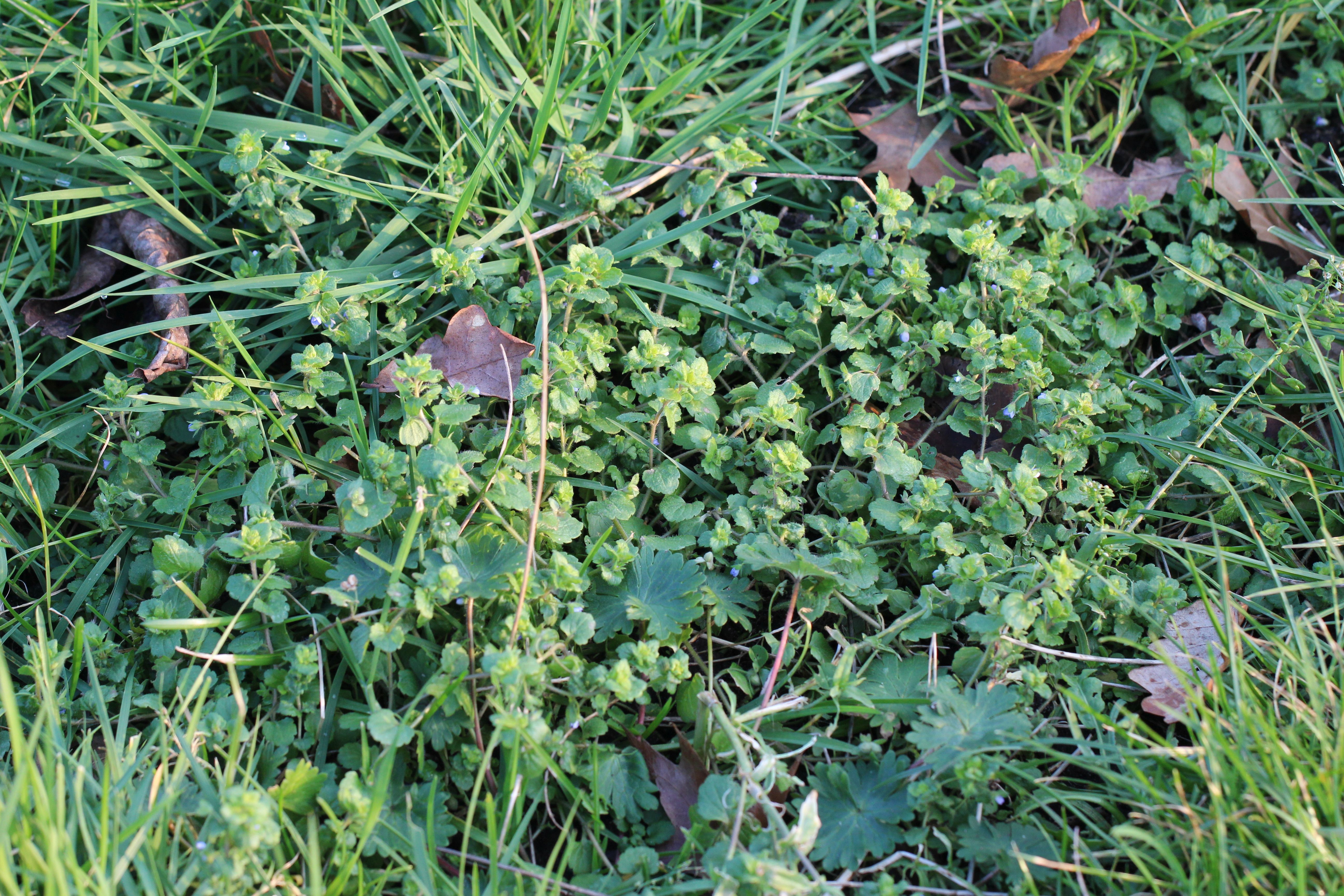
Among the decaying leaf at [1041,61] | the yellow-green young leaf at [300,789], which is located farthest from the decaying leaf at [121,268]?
the decaying leaf at [1041,61]

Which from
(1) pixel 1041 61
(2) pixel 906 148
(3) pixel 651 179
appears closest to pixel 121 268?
(3) pixel 651 179

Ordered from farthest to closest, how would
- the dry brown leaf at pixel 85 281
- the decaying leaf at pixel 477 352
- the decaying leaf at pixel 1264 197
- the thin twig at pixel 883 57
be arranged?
the thin twig at pixel 883 57 < the decaying leaf at pixel 1264 197 < the dry brown leaf at pixel 85 281 < the decaying leaf at pixel 477 352

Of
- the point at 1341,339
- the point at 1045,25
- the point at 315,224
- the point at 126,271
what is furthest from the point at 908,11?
the point at 126,271

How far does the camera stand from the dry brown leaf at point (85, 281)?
115 inches

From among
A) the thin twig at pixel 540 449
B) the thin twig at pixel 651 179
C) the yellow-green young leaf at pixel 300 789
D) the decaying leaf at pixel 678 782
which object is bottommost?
the decaying leaf at pixel 678 782

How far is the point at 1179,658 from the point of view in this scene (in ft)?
7.86

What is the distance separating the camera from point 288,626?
2404mm

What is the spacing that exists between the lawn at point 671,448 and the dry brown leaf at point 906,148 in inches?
0.7

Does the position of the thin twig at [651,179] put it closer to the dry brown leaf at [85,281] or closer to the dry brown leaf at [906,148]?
the dry brown leaf at [906,148]

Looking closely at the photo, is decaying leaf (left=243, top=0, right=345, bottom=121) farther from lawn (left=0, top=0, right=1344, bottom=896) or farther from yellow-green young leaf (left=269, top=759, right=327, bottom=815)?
yellow-green young leaf (left=269, top=759, right=327, bottom=815)

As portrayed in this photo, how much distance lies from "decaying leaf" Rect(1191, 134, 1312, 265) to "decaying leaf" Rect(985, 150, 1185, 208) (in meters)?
0.12

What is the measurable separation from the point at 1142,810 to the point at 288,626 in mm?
1941

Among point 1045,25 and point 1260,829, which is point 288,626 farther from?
point 1045,25

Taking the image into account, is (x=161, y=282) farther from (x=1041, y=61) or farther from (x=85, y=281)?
(x=1041, y=61)
